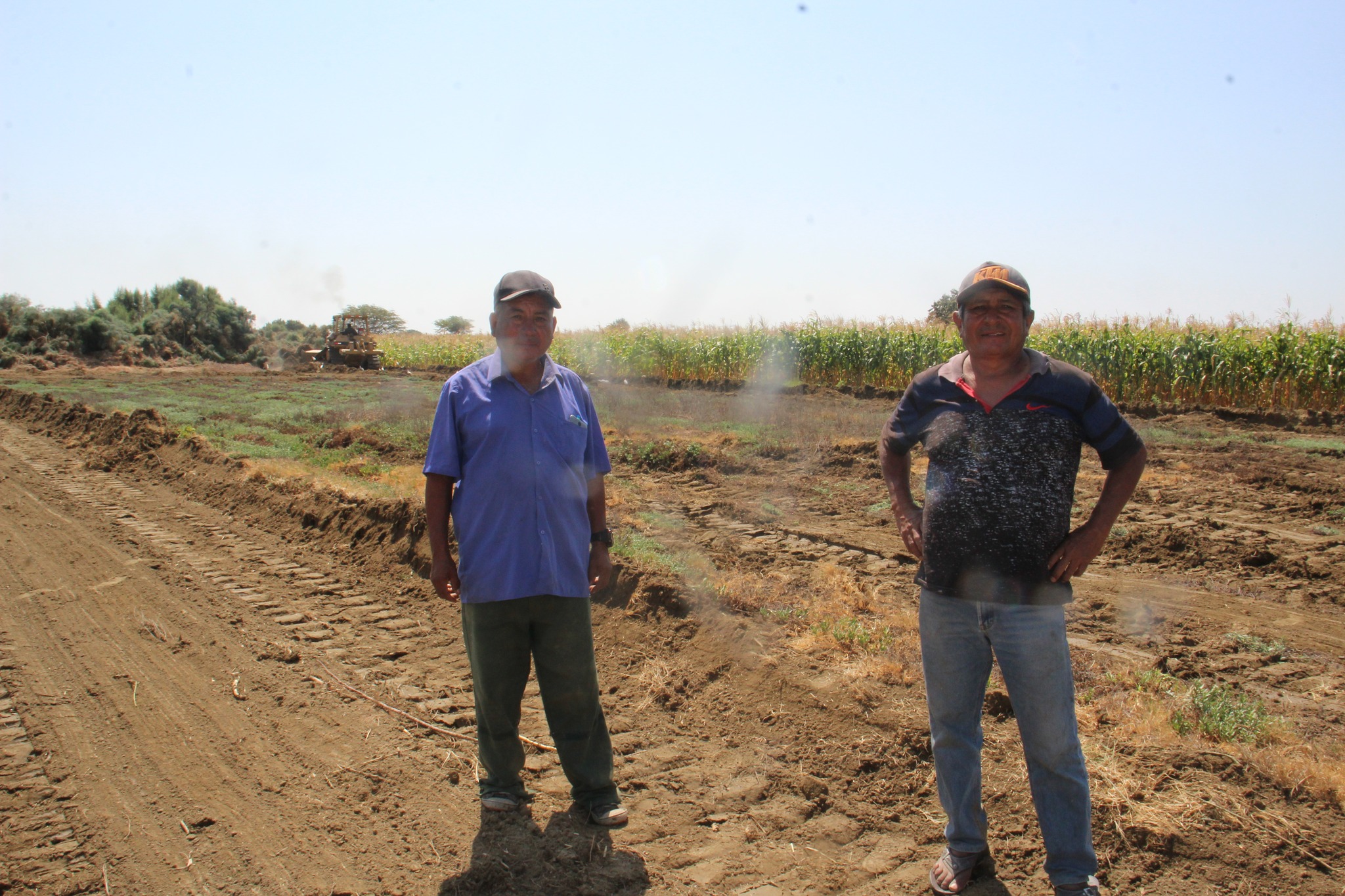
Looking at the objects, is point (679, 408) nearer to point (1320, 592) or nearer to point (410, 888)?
point (1320, 592)


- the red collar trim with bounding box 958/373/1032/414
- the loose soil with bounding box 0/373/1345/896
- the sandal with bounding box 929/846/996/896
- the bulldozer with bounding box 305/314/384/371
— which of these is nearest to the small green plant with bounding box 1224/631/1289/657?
the loose soil with bounding box 0/373/1345/896

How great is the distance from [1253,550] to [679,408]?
13691mm

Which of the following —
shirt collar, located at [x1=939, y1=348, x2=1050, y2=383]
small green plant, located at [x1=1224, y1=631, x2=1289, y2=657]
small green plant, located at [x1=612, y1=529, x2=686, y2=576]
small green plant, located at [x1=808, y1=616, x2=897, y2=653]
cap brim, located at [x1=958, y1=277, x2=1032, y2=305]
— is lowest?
small green plant, located at [x1=1224, y1=631, x2=1289, y2=657]

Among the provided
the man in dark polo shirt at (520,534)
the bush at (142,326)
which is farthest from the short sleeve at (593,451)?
the bush at (142,326)

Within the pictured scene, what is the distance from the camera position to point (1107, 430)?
9.17 ft

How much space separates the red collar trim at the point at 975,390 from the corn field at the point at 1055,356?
1816cm

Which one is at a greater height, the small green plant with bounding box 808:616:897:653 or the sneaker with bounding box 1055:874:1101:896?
the small green plant with bounding box 808:616:897:653

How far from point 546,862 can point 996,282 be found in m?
2.68

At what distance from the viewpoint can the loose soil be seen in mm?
3236

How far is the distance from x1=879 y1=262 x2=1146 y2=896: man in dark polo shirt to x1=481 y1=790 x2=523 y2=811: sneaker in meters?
1.82

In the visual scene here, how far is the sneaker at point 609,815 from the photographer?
11.6 feet

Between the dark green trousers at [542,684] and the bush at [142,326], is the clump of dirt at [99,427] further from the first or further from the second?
the bush at [142,326]

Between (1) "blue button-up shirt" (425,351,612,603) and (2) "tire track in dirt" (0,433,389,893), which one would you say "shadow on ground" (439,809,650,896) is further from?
(1) "blue button-up shirt" (425,351,612,603)

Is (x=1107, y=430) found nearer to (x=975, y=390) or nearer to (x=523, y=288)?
(x=975, y=390)
